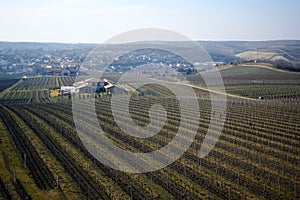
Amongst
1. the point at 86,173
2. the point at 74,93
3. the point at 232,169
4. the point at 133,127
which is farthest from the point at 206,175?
the point at 74,93

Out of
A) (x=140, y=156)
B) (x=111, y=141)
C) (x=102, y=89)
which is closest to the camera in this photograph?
(x=140, y=156)

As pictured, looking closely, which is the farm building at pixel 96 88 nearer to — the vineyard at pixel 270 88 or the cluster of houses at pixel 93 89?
the cluster of houses at pixel 93 89

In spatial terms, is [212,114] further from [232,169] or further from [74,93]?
[74,93]

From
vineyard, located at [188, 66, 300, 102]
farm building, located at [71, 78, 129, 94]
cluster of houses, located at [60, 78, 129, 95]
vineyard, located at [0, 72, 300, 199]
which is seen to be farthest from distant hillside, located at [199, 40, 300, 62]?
vineyard, located at [0, 72, 300, 199]

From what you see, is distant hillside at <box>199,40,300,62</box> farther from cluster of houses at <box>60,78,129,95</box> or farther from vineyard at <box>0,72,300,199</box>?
vineyard at <box>0,72,300,199</box>

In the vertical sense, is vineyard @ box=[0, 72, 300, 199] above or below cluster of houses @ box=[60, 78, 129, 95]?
above

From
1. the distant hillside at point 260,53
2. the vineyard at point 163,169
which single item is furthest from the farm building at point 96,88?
the distant hillside at point 260,53

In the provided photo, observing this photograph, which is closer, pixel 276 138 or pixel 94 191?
pixel 94 191

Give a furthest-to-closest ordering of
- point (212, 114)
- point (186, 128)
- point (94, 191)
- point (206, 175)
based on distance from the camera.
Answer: point (212, 114) < point (186, 128) < point (206, 175) < point (94, 191)

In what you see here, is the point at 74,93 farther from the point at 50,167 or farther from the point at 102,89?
the point at 50,167
